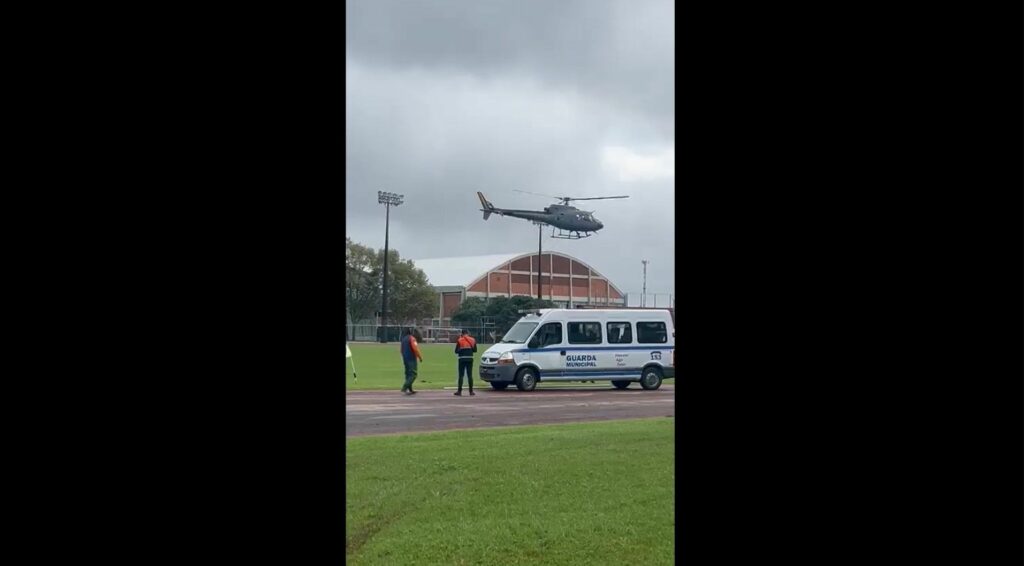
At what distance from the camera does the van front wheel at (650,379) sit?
22.0 metres

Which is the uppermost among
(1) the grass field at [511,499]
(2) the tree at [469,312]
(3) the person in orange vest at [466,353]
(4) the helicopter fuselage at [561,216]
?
(4) the helicopter fuselage at [561,216]

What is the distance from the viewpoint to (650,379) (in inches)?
867

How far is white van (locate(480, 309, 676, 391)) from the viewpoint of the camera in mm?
21344

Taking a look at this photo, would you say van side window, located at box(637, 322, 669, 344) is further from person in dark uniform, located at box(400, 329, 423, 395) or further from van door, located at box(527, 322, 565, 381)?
person in dark uniform, located at box(400, 329, 423, 395)

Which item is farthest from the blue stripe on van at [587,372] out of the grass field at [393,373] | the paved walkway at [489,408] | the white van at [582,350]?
the grass field at [393,373]

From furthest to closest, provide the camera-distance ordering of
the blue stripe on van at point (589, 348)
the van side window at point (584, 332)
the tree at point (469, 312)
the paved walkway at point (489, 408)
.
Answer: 1. the tree at point (469, 312)
2. the van side window at point (584, 332)
3. the blue stripe on van at point (589, 348)
4. the paved walkway at point (489, 408)

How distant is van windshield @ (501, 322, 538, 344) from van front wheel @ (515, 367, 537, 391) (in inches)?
25.6

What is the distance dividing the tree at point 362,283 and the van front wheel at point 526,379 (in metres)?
34.6

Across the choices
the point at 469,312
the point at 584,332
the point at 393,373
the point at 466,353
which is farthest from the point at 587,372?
the point at 469,312

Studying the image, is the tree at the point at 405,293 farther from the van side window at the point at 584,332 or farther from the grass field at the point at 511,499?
the grass field at the point at 511,499

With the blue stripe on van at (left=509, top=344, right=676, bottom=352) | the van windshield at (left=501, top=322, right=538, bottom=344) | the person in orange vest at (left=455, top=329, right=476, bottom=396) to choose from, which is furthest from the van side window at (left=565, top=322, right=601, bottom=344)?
the person in orange vest at (left=455, top=329, right=476, bottom=396)

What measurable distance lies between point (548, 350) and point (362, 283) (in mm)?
35969
